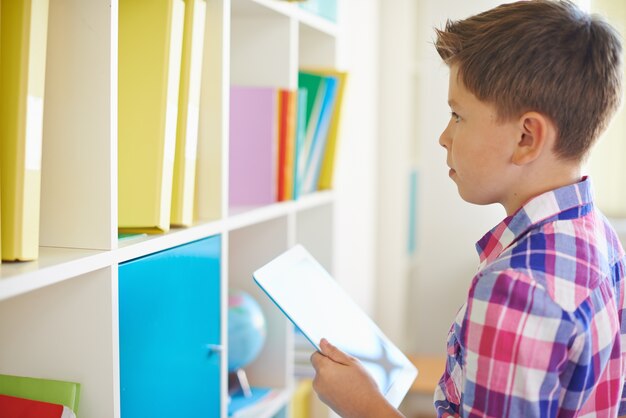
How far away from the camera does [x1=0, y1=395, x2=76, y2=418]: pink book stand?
3.07 ft

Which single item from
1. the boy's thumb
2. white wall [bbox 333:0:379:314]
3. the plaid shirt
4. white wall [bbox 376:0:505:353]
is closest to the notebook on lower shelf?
the boy's thumb

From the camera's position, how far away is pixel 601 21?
3.16 ft

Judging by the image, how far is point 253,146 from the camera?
158cm

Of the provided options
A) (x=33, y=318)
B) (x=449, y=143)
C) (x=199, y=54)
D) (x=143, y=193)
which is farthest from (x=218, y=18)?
(x=33, y=318)

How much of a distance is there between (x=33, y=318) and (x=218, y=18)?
0.55 m

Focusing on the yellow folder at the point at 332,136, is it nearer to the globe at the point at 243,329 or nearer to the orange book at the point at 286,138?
the orange book at the point at 286,138

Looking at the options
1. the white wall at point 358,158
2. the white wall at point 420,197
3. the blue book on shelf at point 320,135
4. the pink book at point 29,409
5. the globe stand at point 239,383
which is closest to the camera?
the pink book at point 29,409

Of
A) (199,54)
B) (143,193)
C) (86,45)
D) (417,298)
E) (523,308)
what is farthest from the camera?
(417,298)

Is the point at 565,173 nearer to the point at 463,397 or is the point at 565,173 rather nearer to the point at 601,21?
the point at 601,21

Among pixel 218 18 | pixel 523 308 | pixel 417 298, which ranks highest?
Answer: pixel 218 18

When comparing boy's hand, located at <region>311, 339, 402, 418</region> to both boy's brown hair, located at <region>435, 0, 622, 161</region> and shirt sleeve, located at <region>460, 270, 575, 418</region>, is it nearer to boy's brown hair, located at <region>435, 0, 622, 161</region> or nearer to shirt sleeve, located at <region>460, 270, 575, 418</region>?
shirt sleeve, located at <region>460, 270, 575, 418</region>

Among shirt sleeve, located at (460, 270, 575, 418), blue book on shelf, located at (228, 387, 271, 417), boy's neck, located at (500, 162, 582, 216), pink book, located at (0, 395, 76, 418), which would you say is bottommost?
blue book on shelf, located at (228, 387, 271, 417)

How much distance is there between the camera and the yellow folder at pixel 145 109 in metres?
1.10

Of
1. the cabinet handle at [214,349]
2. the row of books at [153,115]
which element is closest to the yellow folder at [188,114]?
the row of books at [153,115]
